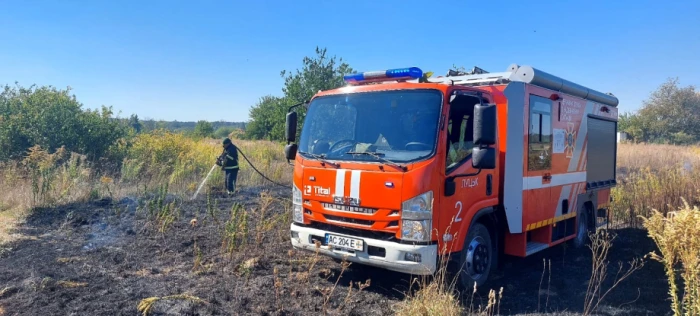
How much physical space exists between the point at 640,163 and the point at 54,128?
74.4 feet

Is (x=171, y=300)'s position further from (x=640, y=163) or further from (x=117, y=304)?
(x=640, y=163)

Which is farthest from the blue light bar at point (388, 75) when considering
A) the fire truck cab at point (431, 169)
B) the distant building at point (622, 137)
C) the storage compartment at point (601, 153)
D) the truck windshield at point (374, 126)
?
the distant building at point (622, 137)

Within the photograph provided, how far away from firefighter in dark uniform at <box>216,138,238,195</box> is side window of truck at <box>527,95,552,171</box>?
799 centimetres

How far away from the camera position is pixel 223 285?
4.95 m

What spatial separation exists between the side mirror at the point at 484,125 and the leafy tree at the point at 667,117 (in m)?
37.7

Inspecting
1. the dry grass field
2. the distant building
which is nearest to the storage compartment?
the dry grass field

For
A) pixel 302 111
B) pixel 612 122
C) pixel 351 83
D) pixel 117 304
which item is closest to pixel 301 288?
pixel 117 304

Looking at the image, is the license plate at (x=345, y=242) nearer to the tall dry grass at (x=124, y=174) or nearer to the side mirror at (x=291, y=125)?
the side mirror at (x=291, y=125)

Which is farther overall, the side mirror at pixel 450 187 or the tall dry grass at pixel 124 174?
the tall dry grass at pixel 124 174

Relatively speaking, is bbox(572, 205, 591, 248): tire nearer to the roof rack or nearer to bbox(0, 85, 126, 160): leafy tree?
the roof rack

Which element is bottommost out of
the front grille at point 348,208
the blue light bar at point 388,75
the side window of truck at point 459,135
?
the front grille at point 348,208

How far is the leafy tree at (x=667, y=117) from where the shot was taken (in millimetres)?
36109

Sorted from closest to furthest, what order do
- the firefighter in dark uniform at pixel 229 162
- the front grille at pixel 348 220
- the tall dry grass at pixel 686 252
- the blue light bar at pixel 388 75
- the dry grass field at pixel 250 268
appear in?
1. the tall dry grass at pixel 686 252
2. the dry grass field at pixel 250 268
3. the front grille at pixel 348 220
4. the blue light bar at pixel 388 75
5. the firefighter in dark uniform at pixel 229 162

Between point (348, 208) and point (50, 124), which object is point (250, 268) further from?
point (50, 124)
